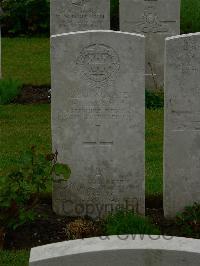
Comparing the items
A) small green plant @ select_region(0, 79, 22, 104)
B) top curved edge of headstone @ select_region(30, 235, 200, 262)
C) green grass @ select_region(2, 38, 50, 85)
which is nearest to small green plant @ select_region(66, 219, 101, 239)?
top curved edge of headstone @ select_region(30, 235, 200, 262)

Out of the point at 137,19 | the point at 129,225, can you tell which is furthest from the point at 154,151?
the point at 137,19

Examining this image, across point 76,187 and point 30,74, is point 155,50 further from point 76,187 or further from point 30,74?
point 76,187

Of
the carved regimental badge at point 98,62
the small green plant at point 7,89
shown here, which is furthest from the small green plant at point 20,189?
the small green plant at point 7,89

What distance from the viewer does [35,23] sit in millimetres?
16312

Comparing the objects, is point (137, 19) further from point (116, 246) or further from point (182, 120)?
point (116, 246)

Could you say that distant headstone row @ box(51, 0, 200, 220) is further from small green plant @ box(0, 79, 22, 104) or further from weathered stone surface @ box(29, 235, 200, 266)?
small green plant @ box(0, 79, 22, 104)

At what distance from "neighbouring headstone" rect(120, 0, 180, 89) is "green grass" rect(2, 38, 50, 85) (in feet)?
4.76

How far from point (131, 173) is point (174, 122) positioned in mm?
522

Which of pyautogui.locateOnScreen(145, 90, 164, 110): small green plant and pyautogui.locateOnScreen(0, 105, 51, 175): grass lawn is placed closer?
pyautogui.locateOnScreen(0, 105, 51, 175): grass lawn

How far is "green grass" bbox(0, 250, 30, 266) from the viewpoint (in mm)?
5492

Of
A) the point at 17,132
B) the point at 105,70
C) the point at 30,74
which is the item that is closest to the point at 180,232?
the point at 105,70

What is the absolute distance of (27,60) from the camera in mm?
13555

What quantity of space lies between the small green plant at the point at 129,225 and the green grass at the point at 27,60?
19.7 feet

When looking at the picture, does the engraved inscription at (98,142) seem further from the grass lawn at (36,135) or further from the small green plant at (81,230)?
the grass lawn at (36,135)
